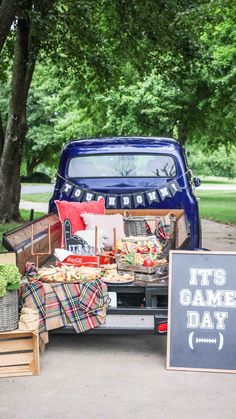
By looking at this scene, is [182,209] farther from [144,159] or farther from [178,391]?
[178,391]

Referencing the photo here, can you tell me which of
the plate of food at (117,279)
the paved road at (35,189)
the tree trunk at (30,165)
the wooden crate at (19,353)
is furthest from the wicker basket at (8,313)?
the tree trunk at (30,165)

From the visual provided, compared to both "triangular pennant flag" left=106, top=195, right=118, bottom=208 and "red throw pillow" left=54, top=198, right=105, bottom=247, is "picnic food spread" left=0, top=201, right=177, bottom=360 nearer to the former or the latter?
"red throw pillow" left=54, top=198, right=105, bottom=247

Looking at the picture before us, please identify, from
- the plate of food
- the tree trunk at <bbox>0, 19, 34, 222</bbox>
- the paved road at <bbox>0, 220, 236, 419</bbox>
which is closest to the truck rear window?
the plate of food

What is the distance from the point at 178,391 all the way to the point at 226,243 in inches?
349

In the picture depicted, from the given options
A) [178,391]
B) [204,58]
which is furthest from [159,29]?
[178,391]

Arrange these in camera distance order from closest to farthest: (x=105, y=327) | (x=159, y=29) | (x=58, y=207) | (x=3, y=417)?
(x=3, y=417) < (x=105, y=327) < (x=58, y=207) < (x=159, y=29)

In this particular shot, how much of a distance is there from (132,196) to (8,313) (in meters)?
2.97

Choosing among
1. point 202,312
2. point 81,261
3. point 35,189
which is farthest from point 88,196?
point 35,189

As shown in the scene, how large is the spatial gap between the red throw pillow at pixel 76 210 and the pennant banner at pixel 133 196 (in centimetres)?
15

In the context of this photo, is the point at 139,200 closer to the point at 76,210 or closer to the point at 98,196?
the point at 98,196

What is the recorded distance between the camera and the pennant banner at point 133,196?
295 inches

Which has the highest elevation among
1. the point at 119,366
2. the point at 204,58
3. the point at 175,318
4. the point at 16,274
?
the point at 204,58

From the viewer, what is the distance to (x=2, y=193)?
1622cm

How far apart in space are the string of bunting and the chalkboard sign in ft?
7.64
